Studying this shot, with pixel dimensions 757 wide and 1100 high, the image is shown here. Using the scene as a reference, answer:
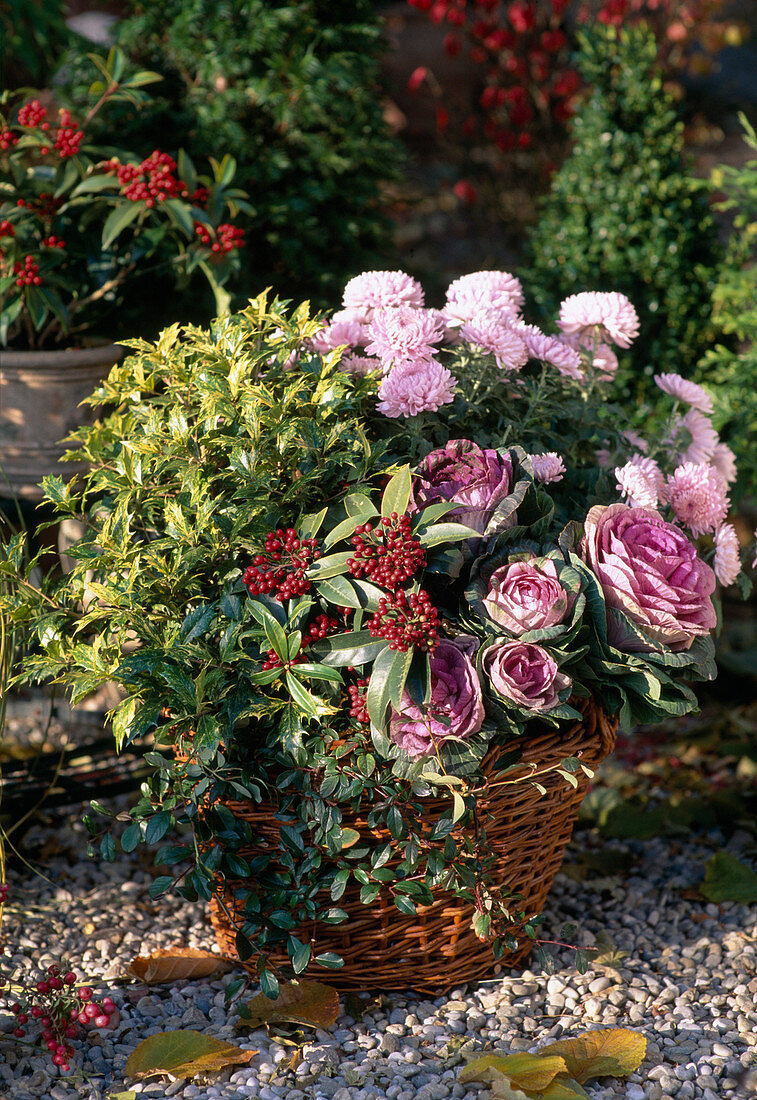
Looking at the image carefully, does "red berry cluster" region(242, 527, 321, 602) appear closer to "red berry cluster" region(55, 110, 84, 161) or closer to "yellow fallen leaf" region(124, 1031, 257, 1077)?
"yellow fallen leaf" region(124, 1031, 257, 1077)

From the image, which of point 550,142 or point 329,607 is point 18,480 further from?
point 550,142

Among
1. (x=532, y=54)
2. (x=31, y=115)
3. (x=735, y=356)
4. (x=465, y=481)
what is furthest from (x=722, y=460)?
(x=532, y=54)

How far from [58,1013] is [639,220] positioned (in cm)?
242

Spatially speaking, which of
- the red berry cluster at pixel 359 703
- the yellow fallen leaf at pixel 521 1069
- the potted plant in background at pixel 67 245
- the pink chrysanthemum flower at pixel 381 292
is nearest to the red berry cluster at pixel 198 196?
the potted plant in background at pixel 67 245

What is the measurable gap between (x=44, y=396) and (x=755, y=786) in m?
2.02

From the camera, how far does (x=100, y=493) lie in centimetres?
212

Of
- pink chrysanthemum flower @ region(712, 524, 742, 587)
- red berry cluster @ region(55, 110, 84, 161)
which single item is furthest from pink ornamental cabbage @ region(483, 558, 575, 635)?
red berry cluster @ region(55, 110, 84, 161)

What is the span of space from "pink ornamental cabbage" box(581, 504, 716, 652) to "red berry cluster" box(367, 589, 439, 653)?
30 centimetres

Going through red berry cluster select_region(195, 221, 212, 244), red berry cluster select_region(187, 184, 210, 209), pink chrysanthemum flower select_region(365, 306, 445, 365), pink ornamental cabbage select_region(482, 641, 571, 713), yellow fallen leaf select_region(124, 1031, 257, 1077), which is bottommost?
yellow fallen leaf select_region(124, 1031, 257, 1077)

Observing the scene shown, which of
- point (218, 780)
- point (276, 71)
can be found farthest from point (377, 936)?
point (276, 71)

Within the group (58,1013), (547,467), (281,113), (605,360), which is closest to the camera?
(58,1013)

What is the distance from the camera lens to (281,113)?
265cm

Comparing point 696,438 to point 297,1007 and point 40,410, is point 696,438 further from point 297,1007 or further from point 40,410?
point 40,410

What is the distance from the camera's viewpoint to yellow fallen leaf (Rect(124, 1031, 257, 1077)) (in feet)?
4.76
